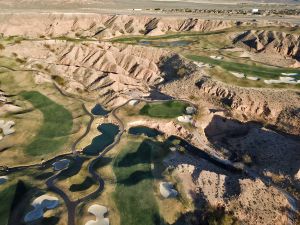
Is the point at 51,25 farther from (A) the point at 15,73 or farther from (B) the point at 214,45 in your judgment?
(B) the point at 214,45

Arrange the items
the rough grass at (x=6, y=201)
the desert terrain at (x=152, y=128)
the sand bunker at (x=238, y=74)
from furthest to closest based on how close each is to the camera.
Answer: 1. the sand bunker at (x=238, y=74)
2. the desert terrain at (x=152, y=128)
3. the rough grass at (x=6, y=201)

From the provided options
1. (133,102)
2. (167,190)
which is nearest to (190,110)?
(133,102)

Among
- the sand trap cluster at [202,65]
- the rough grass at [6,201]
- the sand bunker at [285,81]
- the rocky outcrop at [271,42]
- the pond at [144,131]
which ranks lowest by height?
the rocky outcrop at [271,42]

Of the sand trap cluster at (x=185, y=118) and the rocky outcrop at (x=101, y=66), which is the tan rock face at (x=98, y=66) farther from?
the sand trap cluster at (x=185, y=118)

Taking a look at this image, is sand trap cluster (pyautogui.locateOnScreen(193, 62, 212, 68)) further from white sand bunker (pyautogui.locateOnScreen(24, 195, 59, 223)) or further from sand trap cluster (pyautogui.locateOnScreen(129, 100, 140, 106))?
white sand bunker (pyautogui.locateOnScreen(24, 195, 59, 223))

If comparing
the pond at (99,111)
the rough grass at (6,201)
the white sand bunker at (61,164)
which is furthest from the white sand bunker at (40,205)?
the pond at (99,111)

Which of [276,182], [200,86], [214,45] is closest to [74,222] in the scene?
[276,182]
